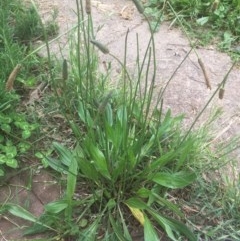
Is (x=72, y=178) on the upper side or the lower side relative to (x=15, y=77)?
lower

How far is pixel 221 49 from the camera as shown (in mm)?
2869

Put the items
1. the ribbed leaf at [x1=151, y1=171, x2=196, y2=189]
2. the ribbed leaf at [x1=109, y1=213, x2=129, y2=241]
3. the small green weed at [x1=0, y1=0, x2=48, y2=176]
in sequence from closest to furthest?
1. the ribbed leaf at [x1=109, y1=213, x2=129, y2=241]
2. the ribbed leaf at [x1=151, y1=171, x2=196, y2=189]
3. the small green weed at [x1=0, y1=0, x2=48, y2=176]

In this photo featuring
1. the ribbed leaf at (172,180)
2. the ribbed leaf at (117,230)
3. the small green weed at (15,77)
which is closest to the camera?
the ribbed leaf at (117,230)

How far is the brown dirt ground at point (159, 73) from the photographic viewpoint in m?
1.94

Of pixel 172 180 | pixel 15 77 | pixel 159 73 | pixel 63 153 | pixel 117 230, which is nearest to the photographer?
pixel 15 77

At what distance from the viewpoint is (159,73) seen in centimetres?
265

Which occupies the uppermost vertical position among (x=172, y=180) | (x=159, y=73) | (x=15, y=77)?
(x=15, y=77)

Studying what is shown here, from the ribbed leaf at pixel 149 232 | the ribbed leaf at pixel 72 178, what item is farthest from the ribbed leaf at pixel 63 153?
the ribbed leaf at pixel 149 232

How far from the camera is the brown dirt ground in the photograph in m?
1.94

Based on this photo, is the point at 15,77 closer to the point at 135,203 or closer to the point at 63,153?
the point at 63,153

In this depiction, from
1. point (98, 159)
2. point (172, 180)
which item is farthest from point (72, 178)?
point (172, 180)

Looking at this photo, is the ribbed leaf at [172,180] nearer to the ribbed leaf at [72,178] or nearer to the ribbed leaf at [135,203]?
the ribbed leaf at [135,203]

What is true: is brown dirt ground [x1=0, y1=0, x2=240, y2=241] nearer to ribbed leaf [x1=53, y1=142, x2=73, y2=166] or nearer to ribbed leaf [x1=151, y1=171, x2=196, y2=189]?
ribbed leaf [x1=53, y1=142, x2=73, y2=166]

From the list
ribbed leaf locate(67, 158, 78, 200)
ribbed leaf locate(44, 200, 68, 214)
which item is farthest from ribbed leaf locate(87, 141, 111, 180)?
ribbed leaf locate(44, 200, 68, 214)
